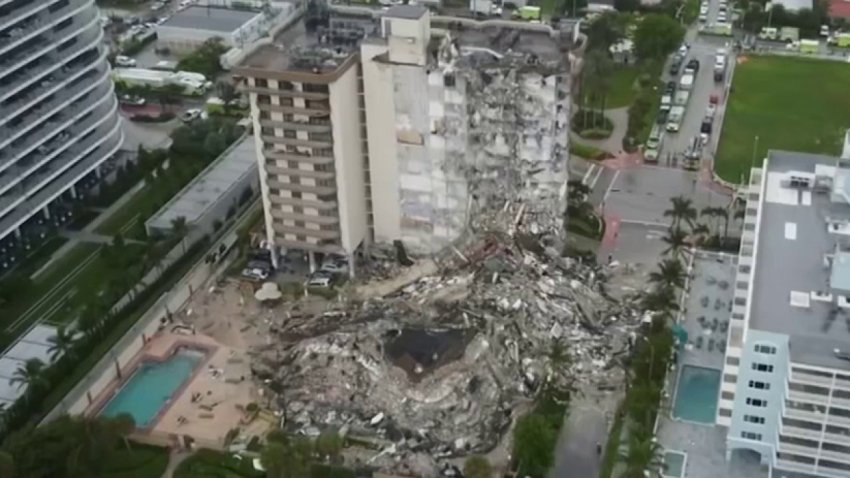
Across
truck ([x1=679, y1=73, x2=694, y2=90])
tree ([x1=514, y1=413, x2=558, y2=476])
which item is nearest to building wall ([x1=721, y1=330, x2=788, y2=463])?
tree ([x1=514, y1=413, x2=558, y2=476])

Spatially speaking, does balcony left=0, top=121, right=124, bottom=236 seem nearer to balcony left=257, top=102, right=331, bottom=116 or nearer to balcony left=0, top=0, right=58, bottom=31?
balcony left=0, top=0, right=58, bottom=31

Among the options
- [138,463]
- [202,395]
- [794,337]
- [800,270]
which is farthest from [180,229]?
[794,337]

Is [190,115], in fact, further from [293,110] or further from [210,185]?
[293,110]

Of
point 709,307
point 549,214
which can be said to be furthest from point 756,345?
point 549,214

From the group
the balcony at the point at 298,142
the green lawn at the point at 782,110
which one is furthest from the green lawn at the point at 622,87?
the balcony at the point at 298,142

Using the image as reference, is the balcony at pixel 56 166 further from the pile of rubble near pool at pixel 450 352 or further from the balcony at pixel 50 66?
the pile of rubble near pool at pixel 450 352

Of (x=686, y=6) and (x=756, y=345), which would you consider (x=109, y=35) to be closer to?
(x=686, y=6)
